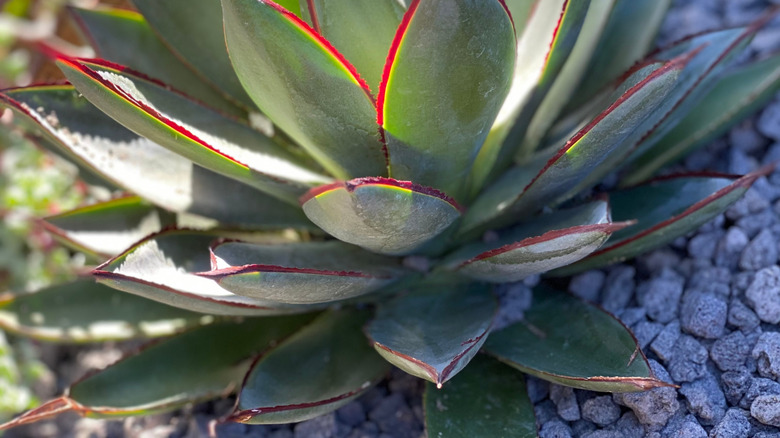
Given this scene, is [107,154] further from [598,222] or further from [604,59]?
[604,59]

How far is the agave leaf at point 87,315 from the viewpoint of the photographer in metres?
1.30


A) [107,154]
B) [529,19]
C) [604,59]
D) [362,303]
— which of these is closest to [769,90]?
[604,59]

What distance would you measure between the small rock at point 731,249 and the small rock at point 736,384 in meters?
0.24

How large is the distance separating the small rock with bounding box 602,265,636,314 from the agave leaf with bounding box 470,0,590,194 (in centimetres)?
30

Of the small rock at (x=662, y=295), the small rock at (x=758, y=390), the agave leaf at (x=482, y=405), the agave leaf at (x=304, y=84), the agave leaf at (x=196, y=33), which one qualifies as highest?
the agave leaf at (x=196, y=33)

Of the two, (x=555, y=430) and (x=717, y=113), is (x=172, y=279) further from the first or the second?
(x=717, y=113)

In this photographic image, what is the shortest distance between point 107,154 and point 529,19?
2.56ft

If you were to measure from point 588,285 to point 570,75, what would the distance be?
389mm

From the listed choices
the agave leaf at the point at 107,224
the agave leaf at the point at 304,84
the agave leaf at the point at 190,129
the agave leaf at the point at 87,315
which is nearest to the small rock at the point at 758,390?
the agave leaf at the point at 304,84

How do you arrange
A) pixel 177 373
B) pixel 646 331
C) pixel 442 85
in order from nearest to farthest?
pixel 442 85 < pixel 646 331 < pixel 177 373

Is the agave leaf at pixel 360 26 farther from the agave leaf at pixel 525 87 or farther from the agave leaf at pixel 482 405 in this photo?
the agave leaf at pixel 482 405

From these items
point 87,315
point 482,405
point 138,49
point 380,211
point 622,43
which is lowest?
point 482,405

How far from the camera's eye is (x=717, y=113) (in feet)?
4.26

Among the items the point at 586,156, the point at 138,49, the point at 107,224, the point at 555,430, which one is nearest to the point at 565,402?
the point at 555,430
